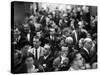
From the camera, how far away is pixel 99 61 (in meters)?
4.22

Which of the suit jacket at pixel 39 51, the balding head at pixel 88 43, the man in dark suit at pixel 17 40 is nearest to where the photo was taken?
the man in dark suit at pixel 17 40

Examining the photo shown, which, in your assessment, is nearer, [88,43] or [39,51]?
→ [39,51]

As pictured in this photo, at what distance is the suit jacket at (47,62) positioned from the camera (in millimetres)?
3732

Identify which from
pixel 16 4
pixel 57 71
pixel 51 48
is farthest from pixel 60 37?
pixel 16 4

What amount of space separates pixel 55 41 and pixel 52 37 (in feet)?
0.26

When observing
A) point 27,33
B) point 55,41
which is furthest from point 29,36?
point 55,41

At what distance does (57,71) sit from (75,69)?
0.32 metres

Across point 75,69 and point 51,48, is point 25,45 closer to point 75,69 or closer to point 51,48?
point 51,48

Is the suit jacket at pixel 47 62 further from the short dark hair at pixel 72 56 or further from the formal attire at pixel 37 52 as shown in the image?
the short dark hair at pixel 72 56

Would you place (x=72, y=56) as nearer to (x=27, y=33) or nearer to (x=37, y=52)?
(x=37, y=52)

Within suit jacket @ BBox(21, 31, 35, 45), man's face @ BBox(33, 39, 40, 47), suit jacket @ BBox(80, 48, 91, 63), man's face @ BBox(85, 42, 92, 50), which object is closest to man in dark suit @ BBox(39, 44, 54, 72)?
man's face @ BBox(33, 39, 40, 47)

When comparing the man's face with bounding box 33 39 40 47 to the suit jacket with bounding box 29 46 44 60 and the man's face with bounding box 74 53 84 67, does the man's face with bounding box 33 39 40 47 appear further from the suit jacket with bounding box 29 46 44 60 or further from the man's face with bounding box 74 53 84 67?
the man's face with bounding box 74 53 84 67

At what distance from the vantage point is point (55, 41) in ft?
12.6

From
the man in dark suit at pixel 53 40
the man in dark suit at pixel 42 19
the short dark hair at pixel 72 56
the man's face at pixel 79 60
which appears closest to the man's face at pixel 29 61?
the man in dark suit at pixel 53 40
